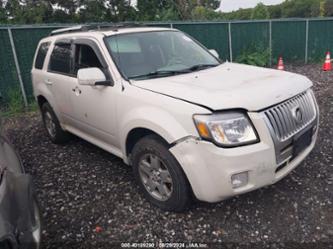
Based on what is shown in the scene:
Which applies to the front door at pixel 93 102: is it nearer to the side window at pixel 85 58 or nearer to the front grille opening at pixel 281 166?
the side window at pixel 85 58

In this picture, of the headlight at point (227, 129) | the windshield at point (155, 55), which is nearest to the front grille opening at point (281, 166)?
the headlight at point (227, 129)

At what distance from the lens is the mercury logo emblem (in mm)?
2805

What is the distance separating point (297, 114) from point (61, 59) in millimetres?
3271

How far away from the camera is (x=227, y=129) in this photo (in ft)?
8.06

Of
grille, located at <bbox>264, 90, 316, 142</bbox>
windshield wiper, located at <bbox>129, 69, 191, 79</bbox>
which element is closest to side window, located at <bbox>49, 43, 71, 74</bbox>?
windshield wiper, located at <bbox>129, 69, 191, 79</bbox>

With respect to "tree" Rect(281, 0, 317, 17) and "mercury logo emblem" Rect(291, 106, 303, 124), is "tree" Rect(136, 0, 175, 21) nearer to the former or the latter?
"mercury logo emblem" Rect(291, 106, 303, 124)

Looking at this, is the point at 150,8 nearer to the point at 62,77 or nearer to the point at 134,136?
the point at 62,77

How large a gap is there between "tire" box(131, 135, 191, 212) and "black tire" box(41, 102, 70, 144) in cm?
215

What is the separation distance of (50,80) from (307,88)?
3534 mm

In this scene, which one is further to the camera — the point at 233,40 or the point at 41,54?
the point at 233,40

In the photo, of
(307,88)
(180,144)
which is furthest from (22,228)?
(307,88)

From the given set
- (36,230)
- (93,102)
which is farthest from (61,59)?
(36,230)

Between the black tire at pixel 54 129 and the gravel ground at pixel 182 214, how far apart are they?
818mm

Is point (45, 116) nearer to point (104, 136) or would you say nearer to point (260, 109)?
point (104, 136)
